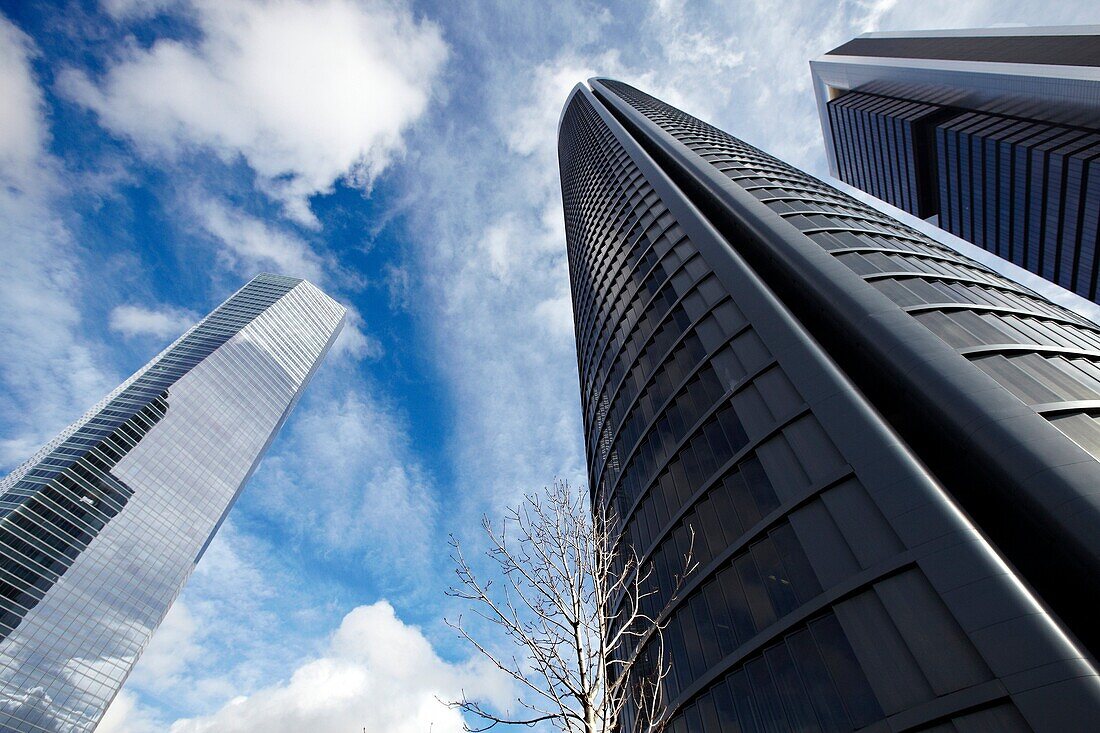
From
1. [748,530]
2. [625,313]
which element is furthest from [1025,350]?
[625,313]

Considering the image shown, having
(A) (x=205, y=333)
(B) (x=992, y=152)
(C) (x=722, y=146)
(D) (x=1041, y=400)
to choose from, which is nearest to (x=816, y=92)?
(B) (x=992, y=152)

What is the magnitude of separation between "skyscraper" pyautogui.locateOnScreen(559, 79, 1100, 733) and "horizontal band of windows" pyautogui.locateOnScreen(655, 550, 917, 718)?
0.06 meters

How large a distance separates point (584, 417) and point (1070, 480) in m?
37.1

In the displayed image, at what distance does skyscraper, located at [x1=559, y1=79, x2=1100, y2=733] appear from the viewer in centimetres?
1116

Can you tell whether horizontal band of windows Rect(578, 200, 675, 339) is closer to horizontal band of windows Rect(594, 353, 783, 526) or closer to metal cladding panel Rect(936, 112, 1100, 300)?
horizontal band of windows Rect(594, 353, 783, 526)

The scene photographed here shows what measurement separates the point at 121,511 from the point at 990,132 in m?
150

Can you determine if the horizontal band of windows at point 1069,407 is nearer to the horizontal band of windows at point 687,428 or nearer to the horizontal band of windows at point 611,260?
the horizontal band of windows at point 687,428

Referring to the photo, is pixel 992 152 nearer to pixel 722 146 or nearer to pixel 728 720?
pixel 722 146

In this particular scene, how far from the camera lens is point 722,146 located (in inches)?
2224

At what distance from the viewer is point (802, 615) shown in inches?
565

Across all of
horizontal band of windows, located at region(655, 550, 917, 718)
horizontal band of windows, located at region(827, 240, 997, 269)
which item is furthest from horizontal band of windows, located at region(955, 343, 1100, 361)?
horizontal band of windows, located at region(655, 550, 917, 718)

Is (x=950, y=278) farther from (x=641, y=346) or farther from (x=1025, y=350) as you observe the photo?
(x=641, y=346)

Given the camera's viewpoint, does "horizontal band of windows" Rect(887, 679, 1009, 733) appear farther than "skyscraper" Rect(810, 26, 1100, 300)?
No

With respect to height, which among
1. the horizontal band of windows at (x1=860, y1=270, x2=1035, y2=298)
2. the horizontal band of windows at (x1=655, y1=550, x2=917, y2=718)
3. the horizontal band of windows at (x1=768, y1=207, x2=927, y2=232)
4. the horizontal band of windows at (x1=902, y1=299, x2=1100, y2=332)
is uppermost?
the horizontal band of windows at (x1=768, y1=207, x2=927, y2=232)
